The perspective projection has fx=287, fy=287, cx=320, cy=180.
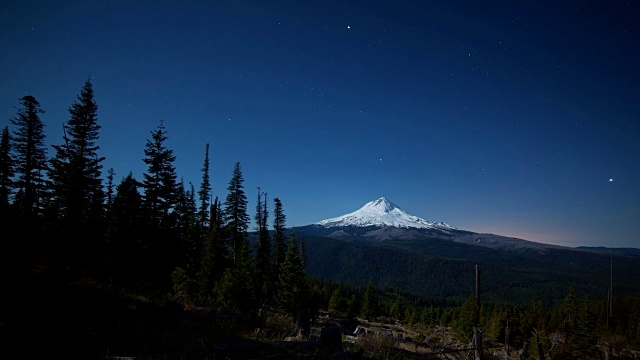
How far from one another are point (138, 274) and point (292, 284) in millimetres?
18019

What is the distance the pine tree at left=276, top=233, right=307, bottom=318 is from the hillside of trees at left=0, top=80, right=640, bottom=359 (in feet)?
0.49

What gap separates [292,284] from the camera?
120 feet

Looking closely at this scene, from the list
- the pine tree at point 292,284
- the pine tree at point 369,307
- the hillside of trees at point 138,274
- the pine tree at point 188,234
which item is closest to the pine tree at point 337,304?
the hillside of trees at point 138,274

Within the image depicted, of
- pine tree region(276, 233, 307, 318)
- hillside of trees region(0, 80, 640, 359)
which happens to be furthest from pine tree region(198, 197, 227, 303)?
pine tree region(276, 233, 307, 318)

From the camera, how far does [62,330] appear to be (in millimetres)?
6535

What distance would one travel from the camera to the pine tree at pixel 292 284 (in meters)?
36.0

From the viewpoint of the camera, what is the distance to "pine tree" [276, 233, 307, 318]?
36.0 metres

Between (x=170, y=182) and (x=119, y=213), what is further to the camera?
(x=170, y=182)

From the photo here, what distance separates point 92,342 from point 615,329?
82834 millimetres

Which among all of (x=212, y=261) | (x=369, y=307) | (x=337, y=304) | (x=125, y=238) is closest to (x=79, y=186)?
(x=125, y=238)

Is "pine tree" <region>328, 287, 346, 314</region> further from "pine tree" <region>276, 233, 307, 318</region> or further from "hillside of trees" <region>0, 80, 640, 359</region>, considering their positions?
"pine tree" <region>276, 233, 307, 318</region>

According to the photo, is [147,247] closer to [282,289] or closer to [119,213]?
[119,213]

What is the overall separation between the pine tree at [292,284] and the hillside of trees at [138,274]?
149mm

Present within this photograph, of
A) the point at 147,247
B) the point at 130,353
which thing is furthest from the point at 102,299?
the point at 147,247
